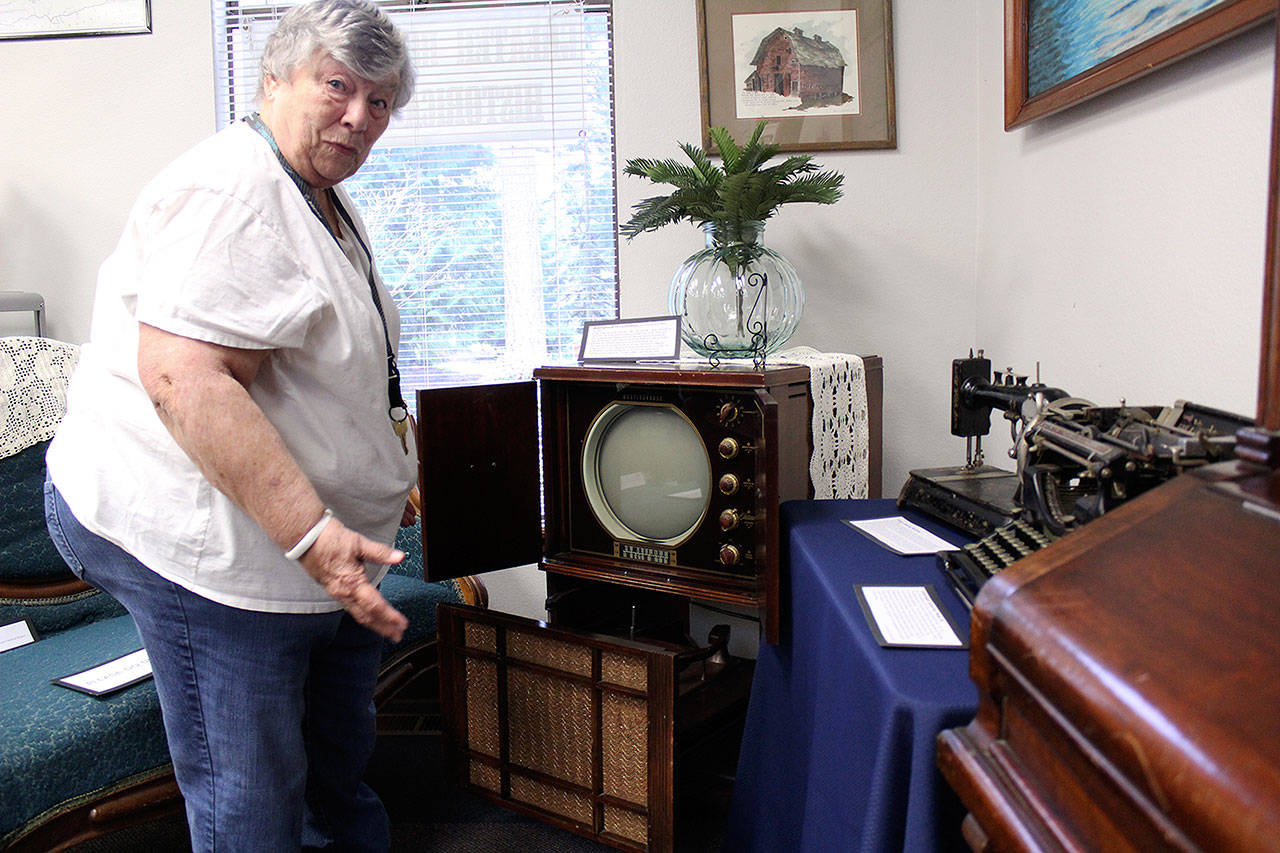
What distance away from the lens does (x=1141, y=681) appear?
47cm

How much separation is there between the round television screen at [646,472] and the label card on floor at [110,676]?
901mm

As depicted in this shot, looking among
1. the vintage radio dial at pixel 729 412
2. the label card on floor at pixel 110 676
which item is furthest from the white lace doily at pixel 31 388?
the vintage radio dial at pixel 729 412

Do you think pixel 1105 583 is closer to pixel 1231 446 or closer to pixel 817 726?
pixel 1231 446

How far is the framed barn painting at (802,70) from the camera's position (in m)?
2.15

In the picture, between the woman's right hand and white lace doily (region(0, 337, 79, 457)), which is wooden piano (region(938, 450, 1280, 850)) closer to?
the woman's right hand

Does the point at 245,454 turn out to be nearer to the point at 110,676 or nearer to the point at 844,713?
the point at 844,713

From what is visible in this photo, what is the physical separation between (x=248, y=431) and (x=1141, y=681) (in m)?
0.96

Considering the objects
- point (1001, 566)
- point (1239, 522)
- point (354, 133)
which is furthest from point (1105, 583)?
point (354, 133)

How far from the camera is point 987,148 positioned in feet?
6.86

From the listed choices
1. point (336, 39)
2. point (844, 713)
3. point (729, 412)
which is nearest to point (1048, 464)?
point (844, 713)

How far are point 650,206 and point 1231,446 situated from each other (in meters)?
1.28

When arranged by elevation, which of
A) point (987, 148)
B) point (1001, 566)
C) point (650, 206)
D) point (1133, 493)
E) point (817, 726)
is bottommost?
point (817, 726)

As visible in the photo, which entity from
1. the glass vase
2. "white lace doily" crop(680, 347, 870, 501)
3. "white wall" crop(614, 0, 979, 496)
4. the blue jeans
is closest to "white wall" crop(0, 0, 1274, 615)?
"white wall" crop(614, 0, 979, 496)

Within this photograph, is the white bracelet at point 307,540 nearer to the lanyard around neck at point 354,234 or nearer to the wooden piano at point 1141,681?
the lanyard around neck at point 354,234
